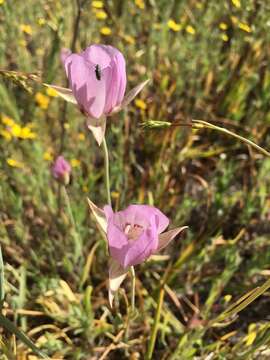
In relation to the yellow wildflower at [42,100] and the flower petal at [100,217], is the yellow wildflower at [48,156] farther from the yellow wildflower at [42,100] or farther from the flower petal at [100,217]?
the flower petal at [100,217]

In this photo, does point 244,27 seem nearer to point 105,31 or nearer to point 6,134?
point 105,31

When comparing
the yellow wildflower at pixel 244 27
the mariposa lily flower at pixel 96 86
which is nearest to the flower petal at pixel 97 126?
the mariposa lily flower at pixel 96 86

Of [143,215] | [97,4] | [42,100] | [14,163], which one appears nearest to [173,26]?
[97,4]

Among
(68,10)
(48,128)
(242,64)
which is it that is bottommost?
(48,128)

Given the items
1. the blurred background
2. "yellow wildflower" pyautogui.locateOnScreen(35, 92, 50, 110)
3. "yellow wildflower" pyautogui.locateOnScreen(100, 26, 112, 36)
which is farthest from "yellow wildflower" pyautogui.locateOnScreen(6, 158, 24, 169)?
"yellow wildflower" pyautogui.locateOnScreen(100, 26, 112, 36)

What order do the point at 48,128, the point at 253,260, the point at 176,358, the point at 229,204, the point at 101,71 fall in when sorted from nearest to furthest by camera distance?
1. the point at 101,71
2. the point at 176,358
3. the point at 253,260
4. the point at 229,204
5. the point at 48,128

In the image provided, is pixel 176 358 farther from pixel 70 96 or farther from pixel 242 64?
pixel 242 64

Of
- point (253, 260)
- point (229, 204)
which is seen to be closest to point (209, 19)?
point (229, 204)
